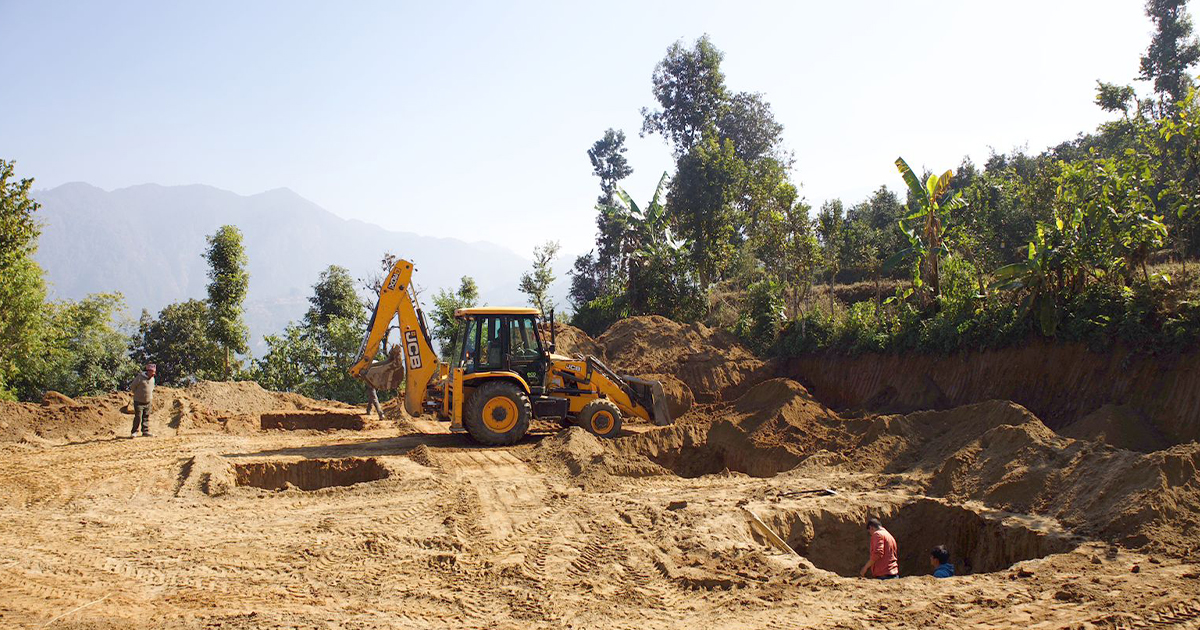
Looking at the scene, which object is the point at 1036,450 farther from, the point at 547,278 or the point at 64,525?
the point at 547,278

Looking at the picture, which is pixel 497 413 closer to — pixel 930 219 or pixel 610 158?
pixel 930 219

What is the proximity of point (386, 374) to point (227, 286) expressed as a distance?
34.0 feet

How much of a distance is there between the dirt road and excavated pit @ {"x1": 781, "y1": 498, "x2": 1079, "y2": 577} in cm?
4

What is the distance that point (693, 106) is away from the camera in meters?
31.3

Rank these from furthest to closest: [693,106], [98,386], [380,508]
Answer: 1. [693,106]
2. [98,386]
3. [380,508]

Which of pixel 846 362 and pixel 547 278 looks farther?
pixel 547 278

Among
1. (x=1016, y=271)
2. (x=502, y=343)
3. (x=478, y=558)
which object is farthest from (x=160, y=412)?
(x=1016, y=271)

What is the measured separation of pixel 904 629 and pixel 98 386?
86.3 feet

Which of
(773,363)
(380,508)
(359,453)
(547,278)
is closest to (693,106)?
(547,278)

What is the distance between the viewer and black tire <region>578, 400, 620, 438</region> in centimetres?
1342

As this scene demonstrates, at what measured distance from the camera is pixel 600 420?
13492 mm

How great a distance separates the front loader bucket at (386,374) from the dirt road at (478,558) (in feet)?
14.3

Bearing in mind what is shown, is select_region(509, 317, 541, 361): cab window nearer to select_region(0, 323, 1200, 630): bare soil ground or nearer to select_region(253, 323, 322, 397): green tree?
select_region(0, 323, 1200, 630): bare soil ground

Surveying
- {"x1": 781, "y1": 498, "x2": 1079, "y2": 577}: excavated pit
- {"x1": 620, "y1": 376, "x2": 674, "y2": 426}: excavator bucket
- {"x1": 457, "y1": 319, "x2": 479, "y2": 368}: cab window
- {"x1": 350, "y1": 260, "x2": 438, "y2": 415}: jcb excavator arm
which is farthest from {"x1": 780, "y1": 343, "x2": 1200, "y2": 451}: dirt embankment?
{"x1": 350, "y1": 260, "x2": 438, "y2": 415}: jcb excavator arm
